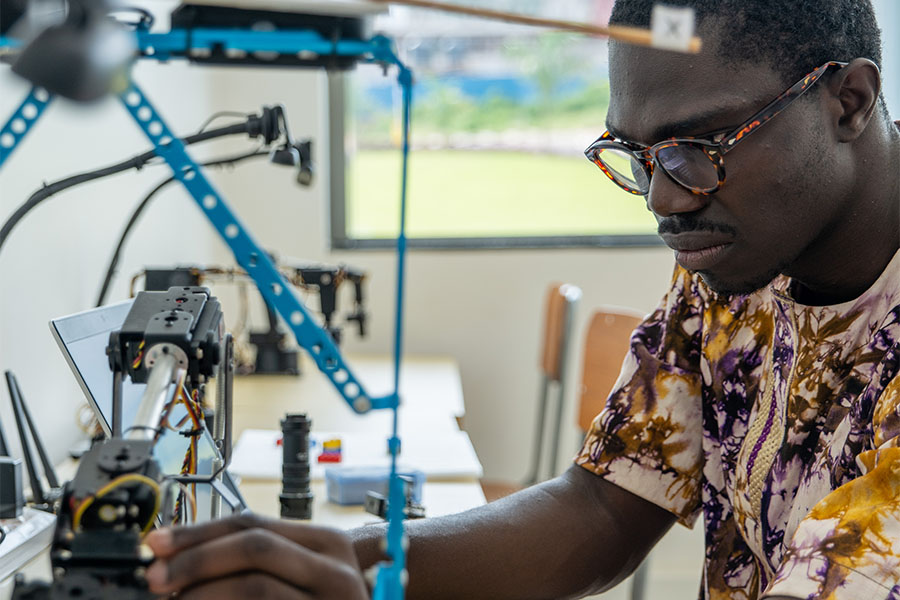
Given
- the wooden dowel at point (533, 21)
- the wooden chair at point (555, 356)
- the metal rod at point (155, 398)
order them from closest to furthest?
the wooden dowel at point (533, 21), the metal rod at point (155, 398), the wooden chair at point (555, 356)

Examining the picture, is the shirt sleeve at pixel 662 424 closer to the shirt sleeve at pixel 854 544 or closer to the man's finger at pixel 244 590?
the shirt sleeve at pixel 854 544

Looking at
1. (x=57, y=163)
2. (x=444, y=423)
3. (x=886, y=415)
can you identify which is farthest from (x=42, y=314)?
(x=886, y=415)

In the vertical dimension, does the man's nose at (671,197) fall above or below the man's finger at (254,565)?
above

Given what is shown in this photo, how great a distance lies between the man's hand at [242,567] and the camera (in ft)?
1.97

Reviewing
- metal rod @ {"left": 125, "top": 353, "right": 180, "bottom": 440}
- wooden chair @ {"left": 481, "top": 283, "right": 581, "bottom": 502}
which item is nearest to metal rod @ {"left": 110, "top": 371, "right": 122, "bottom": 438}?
metal rod @ {"left": 125, "top": 353, "right": 180, "bottom": 440}

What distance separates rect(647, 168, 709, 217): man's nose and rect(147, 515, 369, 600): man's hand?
0.50 meters

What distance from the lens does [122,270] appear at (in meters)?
2.21

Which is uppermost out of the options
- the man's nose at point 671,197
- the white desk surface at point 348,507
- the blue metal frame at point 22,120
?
the blue metal frame at point 22,120

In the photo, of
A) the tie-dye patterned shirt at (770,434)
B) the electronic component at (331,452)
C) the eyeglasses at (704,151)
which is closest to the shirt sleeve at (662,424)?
the tie-dye patterned shirt at (770,434)

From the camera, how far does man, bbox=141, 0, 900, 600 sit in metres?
0.91

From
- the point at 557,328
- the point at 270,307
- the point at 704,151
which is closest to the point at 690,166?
the point at 704,151

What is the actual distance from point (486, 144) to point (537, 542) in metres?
2.12

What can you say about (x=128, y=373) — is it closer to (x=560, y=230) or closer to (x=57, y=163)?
(x=57, y=163)

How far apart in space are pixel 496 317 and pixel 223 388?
6.70 feet
